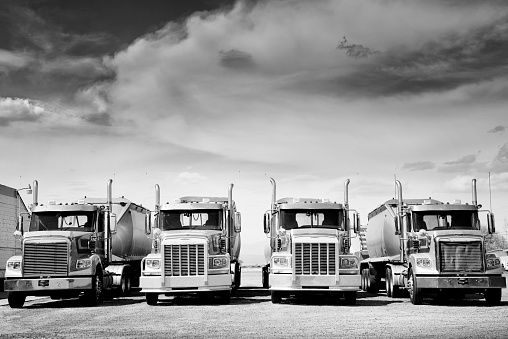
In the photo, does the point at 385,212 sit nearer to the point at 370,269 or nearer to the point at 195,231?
the point at 370,269

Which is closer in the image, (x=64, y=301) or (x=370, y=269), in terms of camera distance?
(x=64, y=301)

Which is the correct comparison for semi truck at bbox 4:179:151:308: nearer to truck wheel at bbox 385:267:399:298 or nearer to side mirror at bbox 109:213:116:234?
side mirror at bbox 109:213:116:234

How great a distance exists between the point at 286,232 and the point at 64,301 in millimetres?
8505

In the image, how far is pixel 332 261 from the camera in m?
21.6

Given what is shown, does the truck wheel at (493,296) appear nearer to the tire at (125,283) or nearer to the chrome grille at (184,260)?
the chrome grille at (184,260)

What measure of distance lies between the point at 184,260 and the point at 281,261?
9.75 ft

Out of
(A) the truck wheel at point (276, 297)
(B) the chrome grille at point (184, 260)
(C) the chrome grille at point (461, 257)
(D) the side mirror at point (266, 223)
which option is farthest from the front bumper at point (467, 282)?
(B) the chrome grille at point (184, 260)

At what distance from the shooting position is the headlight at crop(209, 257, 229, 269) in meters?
22.0

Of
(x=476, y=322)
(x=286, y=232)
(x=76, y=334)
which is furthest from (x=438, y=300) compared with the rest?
(x=76, y=334)

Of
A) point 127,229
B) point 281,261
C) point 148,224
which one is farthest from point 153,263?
point 127,229

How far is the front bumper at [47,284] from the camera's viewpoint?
71.0 ft

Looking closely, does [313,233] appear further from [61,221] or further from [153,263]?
[61,221]

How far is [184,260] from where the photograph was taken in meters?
21.8

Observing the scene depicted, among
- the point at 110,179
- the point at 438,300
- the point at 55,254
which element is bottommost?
the point at 438,300
